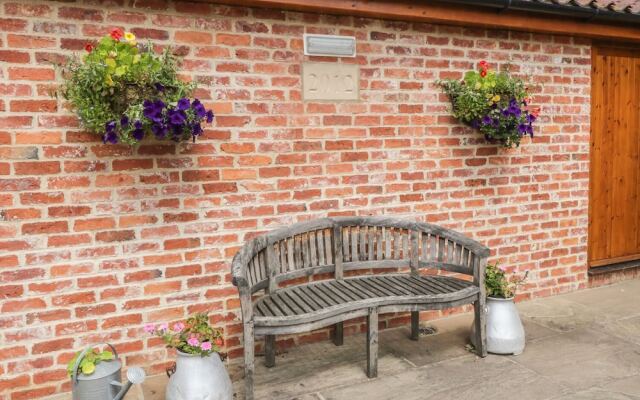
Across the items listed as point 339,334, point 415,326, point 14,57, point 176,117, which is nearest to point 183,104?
point 176,117

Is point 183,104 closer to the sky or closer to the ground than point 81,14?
closer to the ground

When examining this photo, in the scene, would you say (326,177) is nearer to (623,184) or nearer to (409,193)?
(409,193)

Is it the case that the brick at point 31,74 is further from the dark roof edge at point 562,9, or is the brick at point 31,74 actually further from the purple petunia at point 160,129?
the dark roof edge at point 562,9

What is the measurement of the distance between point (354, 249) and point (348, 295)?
551 millimetres

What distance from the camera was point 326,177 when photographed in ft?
13.0

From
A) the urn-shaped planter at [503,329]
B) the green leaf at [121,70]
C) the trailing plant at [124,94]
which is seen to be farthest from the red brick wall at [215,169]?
the urn-shaped planter at [503,329]

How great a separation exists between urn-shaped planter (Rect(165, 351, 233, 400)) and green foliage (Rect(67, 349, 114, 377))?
0.37 metres

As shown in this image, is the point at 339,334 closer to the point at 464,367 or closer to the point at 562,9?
the point at 464,367

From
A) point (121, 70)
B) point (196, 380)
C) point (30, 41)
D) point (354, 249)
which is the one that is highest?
point (30, 41)

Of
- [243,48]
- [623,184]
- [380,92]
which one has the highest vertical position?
[243,48]

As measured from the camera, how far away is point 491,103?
13.7ft

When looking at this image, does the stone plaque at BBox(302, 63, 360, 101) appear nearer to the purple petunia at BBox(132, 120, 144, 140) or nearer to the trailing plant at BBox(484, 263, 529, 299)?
the purple petunia at BBox(132, 120, 144, 140)

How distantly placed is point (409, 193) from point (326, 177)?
74cm

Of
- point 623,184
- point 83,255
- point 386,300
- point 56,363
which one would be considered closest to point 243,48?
point 83,255
